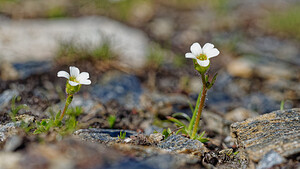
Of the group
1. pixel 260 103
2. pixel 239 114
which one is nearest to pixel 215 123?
pixel 239 114

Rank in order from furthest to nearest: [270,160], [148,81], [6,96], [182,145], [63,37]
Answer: [63,37] < [148,81] < [6,96] < [182,145] < [270,160]

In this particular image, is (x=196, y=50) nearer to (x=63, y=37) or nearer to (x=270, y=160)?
(x=270, y=160)

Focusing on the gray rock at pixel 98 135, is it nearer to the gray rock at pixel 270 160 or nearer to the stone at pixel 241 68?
the gray rock at pixel 270 160

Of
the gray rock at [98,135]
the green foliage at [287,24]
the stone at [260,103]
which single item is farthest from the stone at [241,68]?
the gray rock at [98,135]

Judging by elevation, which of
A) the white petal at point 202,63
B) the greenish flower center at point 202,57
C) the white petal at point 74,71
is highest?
the greenish flower center at point 202,57

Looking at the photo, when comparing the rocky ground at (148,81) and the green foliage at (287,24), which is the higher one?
the green foliage at (287,24)

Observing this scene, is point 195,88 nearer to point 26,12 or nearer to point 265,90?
point 265,90

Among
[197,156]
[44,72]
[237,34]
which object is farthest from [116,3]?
[197,156]
